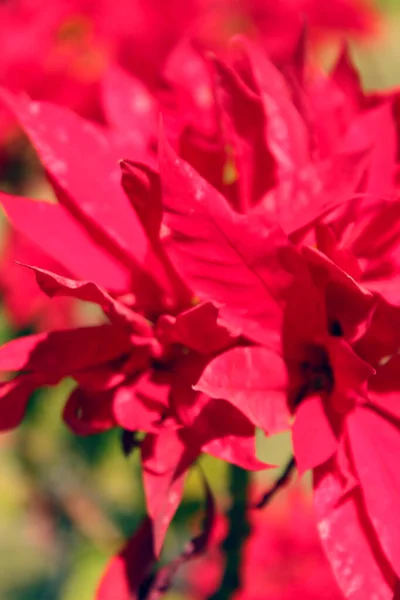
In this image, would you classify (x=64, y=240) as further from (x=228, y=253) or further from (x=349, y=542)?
(x=349, y=542)

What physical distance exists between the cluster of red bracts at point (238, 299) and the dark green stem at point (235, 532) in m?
0.08

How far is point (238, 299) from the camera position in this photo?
0.36 meters

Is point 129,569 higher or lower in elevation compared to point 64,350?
lower

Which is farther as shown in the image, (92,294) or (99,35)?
(99,35)

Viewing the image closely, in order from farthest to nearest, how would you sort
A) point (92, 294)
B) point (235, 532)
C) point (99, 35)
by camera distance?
point (99, 35) → point (235, 532) → point (92, 294)

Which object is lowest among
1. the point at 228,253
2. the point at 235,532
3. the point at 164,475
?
the point at 235,532

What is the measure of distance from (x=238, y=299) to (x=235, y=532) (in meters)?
0.20

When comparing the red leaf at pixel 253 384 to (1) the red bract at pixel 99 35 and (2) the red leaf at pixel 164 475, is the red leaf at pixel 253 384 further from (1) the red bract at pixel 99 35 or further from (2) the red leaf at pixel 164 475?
(1) the red bract at pixel 99 35

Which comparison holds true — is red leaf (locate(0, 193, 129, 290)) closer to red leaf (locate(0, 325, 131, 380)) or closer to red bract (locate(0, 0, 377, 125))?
red leaf (locate(0, 325, 131, 380))

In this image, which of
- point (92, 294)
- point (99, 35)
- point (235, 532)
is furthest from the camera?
point (99, 35)

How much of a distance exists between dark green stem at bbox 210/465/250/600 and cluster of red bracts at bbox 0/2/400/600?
0.25ft

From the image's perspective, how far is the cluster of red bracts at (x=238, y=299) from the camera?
0.34 m

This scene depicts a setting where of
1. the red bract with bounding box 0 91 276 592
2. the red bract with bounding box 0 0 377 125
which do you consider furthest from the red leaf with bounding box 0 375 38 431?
the red bract with bounding box 0 0 377 125

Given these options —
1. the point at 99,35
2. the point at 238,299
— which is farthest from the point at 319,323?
the point at 99,35
